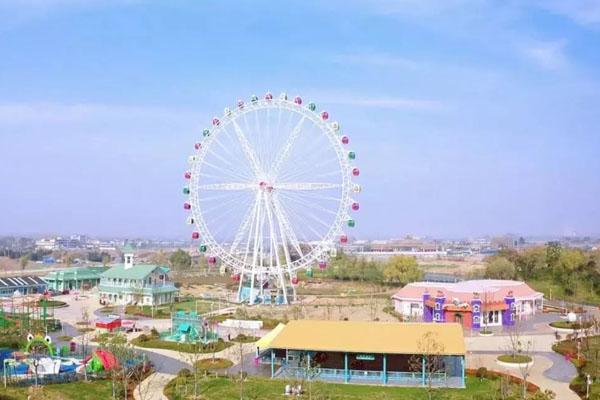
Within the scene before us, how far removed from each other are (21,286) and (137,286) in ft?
56.5

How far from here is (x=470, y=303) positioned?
46156 mm

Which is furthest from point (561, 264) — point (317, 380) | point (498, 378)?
point (317, 380)

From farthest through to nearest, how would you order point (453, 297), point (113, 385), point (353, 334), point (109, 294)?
point (109, 294) < point (453, 297) < point (353, 334) < point (113, 385)

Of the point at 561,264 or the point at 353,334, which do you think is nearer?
the point at 353,334

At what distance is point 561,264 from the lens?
220ft

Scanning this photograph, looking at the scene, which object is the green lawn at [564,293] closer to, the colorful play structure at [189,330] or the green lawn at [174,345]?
the green lawn at [174,345]

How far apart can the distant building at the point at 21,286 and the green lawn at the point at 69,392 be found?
44.2 meters

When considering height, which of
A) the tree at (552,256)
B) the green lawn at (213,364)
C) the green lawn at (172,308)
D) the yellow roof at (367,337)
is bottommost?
the green lawn at (172,308)

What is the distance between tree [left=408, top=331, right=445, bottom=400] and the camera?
28.8m

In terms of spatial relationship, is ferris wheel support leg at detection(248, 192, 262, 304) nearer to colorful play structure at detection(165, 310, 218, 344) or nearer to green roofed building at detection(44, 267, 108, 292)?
colorful play structure at detection(165, 310, 218, 344)

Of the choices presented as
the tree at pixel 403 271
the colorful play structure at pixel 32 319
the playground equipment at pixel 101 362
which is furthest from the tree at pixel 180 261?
the playground equipment at pixel 101 362

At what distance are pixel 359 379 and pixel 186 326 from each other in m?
14.1

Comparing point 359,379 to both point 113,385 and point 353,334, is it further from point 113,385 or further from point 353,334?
point 113,385

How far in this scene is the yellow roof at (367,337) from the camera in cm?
2964
